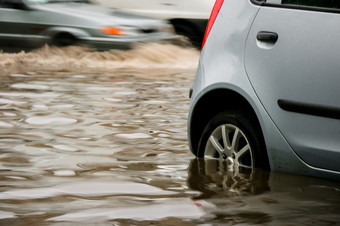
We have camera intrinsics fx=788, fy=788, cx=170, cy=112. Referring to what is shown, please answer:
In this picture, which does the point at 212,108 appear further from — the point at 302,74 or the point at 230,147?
the point at 302,74

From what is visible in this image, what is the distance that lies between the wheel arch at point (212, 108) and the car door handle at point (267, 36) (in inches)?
16.2

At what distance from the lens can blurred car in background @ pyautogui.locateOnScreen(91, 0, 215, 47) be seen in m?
16.3

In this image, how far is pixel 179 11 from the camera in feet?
53.9

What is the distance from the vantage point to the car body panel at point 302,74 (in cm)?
466

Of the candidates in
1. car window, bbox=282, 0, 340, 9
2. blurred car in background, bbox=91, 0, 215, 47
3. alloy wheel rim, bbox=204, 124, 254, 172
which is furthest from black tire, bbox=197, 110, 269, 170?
blurred car in background, bbox=91, 0, 215, 47

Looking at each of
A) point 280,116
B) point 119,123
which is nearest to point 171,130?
point 119,123

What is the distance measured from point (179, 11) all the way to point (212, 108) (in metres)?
11.0

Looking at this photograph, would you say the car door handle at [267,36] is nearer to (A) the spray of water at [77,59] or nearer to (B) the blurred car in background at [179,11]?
(A) the spray of water at [77,59]

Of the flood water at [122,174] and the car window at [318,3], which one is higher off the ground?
the car window at [318,3]

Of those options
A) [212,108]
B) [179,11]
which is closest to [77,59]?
[179,11]

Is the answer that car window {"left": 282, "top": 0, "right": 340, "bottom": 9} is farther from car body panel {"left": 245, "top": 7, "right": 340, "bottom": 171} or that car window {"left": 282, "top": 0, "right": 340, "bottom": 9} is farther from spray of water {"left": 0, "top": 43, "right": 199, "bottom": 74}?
spray of water {"left": 0, "top": 43, "right": 199, "bottom": 74}

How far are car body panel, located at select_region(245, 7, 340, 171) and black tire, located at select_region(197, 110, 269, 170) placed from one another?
0.93 ft

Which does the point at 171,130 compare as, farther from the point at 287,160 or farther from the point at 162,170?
the point at 287,160

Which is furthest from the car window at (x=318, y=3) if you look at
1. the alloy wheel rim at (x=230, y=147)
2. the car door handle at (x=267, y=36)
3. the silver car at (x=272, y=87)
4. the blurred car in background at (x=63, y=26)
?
the blurred car in background at (x=63, y=26)
